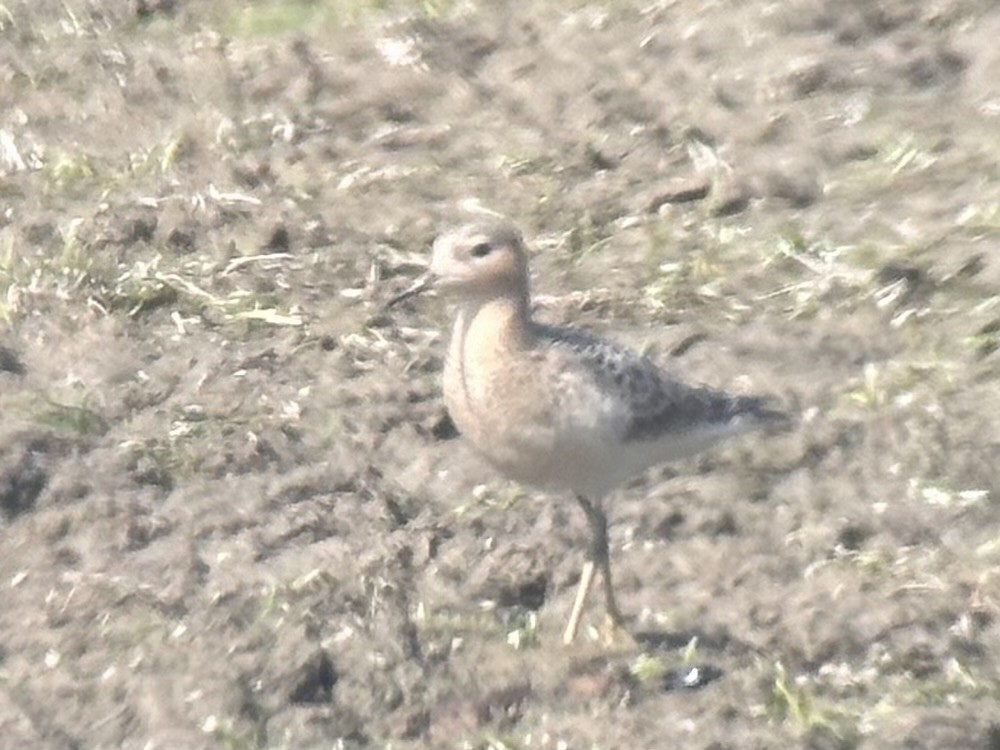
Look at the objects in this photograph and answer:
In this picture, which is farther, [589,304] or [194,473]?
[589,304]

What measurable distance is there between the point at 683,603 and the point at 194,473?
5.38 feet

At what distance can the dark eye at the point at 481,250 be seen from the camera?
6.75 meters

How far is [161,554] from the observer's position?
6906mm

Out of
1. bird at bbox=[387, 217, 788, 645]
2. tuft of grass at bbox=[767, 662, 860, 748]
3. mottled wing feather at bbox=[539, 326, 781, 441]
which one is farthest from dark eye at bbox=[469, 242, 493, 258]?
tuft of grass at bbox=[767, 662, 860, 748]

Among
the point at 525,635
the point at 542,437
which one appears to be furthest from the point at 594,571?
the point at 542,437

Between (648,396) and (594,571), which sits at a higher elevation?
(648,396)

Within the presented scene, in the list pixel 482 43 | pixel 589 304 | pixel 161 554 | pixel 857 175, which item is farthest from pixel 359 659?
pixel 482 43

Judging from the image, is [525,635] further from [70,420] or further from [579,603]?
[70,420]

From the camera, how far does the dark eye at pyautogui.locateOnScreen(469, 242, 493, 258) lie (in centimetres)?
675

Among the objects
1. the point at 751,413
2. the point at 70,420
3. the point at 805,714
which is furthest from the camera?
the point at 70,420

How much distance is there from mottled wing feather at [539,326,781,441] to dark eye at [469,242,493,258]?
282mm

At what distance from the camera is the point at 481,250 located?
676 centimetres

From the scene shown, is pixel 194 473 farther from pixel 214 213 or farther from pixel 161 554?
pixel 214 213

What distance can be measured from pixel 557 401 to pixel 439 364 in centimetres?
161
